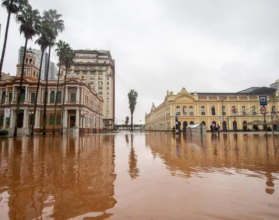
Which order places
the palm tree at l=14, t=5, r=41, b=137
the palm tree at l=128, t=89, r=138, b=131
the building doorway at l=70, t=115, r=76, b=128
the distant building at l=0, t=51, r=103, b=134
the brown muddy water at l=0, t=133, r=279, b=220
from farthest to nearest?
the palm tree at l=128, t=89, r=138, b=131, the building doorway at l=70, t=115, r=76, b=128, the distant building at l=0, t=51, r=103, b=134, the palm tree at l=14, t=5, r=41, b=137, the brown muddy water at l=0, t=133, r=279, b=220

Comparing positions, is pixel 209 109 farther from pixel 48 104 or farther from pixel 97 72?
pixel 97 72

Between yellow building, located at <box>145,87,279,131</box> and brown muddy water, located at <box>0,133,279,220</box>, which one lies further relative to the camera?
yellow building, located at <box>145,87,279,131</box>

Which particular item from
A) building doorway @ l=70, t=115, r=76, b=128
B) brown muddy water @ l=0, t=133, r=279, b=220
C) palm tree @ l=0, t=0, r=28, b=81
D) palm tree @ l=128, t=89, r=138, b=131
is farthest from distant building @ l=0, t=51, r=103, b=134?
brown muddy water @ l=0, t=133, r=279, b=220

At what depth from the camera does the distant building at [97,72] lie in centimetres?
7819

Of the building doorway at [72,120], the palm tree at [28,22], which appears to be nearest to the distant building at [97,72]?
the building doorway at [72,120]

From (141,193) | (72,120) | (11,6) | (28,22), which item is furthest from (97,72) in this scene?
(141,193)

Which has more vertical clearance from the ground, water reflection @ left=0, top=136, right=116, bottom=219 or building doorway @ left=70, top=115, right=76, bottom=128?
building doorway @ left=70, top=115, right=76, bottom=128

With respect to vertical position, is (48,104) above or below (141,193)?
above

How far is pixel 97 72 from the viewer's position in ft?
258

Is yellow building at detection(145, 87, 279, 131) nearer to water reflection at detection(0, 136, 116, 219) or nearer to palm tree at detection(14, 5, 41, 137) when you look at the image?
palm tree at detection(14, 5, 41, 137)

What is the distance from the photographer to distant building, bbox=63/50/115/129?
78188 millimetres

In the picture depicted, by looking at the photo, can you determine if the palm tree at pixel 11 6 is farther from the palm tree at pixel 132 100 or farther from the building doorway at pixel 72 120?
the palm tree at pixel 132 100

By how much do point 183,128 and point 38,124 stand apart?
3583 centimetres

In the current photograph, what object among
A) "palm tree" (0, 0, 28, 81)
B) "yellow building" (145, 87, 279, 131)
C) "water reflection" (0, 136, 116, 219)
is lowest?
"water reflection" (0, 136, 116, 219)
